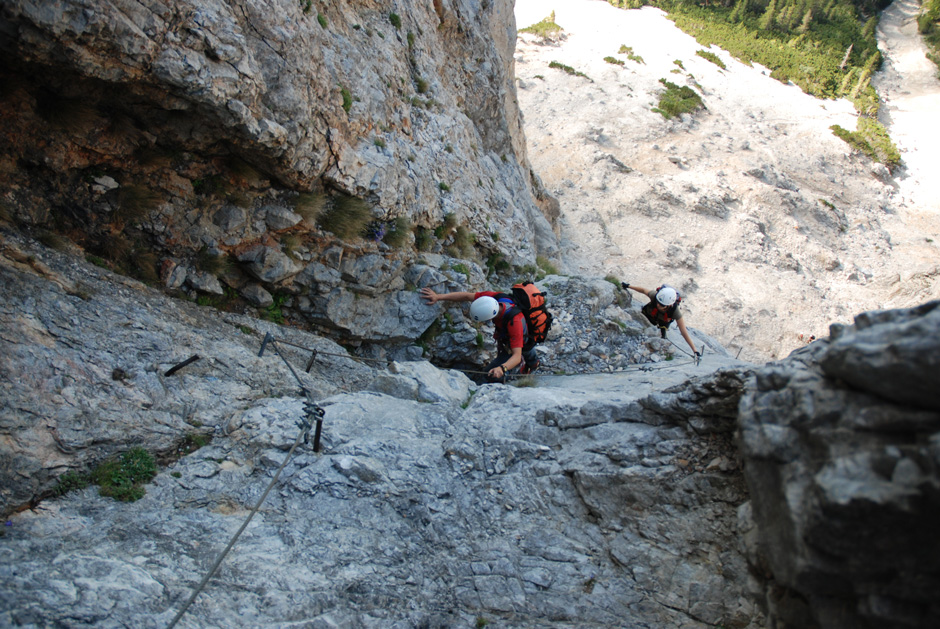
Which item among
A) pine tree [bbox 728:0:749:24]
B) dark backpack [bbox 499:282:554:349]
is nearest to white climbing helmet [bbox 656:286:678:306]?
dark backpack [bbox 499:282:554:349]

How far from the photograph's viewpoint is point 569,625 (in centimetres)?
371

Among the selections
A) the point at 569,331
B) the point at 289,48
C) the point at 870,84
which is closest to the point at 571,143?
the point at 569,331

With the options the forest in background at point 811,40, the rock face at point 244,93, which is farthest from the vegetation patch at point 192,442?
the forest in background at point 811,40

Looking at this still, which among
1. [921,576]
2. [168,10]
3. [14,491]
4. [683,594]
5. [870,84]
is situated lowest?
[14,491]

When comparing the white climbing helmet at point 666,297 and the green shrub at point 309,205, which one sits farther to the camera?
the white climbing helmet at point 666,297

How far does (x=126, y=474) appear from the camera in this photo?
420 centimetres

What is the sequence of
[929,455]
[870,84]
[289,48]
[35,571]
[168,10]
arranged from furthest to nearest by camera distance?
[870,84] < [289,48] < [168,10] < [35,571] < [929,455]

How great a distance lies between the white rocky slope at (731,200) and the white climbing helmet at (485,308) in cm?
1372

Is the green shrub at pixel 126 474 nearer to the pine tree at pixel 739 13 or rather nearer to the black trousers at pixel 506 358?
the black trousers at pixel 506 358

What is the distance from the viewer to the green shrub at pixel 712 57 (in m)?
35.4

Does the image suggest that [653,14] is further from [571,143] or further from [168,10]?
[168,10]

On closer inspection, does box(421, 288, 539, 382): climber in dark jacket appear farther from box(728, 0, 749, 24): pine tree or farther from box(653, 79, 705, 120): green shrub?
box(728, 0, 749, 24): pine tree

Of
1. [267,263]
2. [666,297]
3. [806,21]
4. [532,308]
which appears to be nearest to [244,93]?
[267,263]

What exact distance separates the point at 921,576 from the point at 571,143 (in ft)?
88.2
